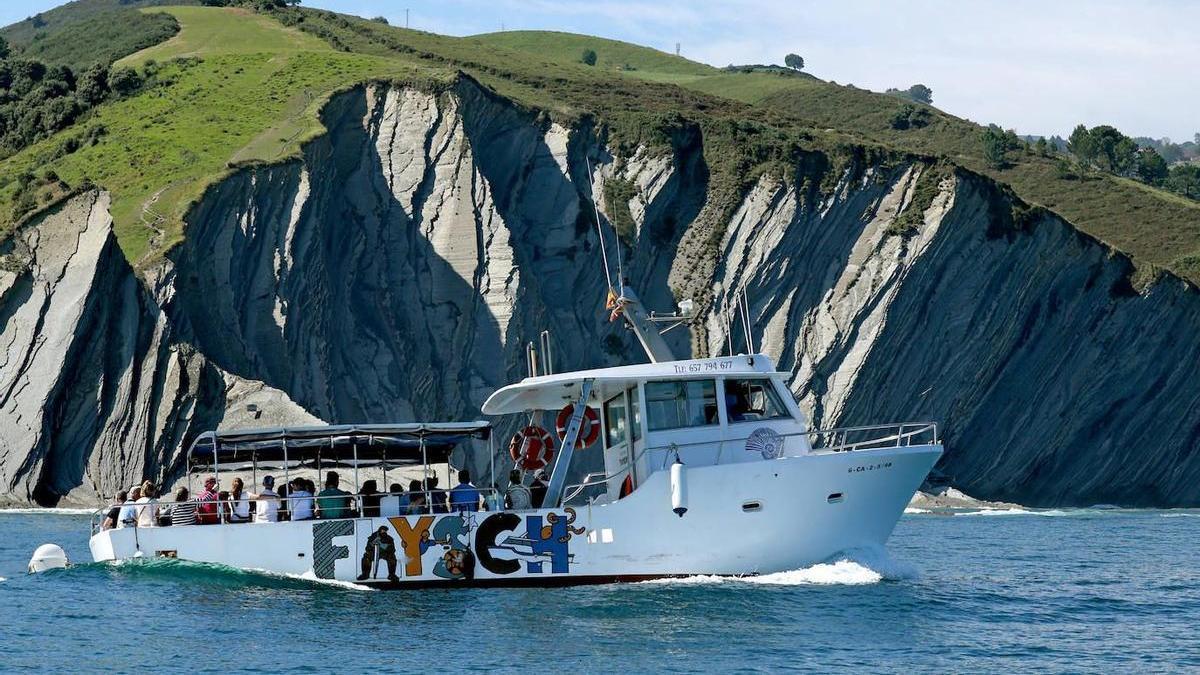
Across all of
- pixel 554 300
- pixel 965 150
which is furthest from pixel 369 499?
pixel 965 150

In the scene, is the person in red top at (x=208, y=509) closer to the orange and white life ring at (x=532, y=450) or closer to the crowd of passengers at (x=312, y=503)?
the crowd of passengers at (x=312, y=503)

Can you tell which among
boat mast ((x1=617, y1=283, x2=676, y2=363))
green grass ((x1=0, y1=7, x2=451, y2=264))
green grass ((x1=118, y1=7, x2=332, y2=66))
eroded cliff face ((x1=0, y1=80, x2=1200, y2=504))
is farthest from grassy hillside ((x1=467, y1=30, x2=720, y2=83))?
boat mast ((x1=617, y1=283, x2=676, y2=363))

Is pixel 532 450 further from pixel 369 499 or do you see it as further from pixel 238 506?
pixel 238 506

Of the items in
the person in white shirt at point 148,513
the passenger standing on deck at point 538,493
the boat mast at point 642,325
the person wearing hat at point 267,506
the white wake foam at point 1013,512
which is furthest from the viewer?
the white wake foam at point 1013,512

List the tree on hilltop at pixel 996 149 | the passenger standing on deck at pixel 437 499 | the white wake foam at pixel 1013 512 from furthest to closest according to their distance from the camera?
the tree on hilltop at pixel 996 149, the white wake foam at pixel 1013 512, the passenger standing on deck at pixel 437 499

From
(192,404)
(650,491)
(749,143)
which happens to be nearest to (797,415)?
(650,491)

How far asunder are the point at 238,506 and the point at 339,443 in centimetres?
231

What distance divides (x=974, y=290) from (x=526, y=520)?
50871mm

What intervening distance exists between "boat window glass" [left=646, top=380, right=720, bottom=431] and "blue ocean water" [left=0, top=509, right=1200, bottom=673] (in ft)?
9.73

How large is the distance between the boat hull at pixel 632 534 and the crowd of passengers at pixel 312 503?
1.37 ft

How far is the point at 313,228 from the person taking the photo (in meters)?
64.4

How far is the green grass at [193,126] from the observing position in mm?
63781

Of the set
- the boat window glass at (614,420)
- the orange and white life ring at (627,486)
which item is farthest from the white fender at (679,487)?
the boat window glass at (614,420)

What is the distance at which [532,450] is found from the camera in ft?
96.9
